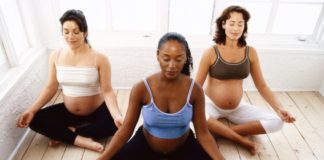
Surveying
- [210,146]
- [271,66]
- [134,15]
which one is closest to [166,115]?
[210,146]

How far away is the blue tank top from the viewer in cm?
129

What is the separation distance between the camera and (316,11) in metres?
2.48

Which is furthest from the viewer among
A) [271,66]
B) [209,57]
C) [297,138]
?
[271,66]

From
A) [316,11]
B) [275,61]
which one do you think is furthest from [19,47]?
[316,11]

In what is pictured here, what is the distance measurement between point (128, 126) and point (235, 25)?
88cm

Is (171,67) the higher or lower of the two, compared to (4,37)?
higher

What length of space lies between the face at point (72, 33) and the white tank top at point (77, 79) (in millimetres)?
165

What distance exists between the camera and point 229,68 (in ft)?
5.74

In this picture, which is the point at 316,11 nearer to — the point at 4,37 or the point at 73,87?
the point at 73,87

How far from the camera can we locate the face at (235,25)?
1.64m

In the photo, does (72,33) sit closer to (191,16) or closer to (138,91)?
(138,91)

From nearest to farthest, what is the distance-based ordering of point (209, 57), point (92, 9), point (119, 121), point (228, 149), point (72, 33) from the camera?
point (72, 33)
point (119, 121)
point (209, 57)
point (228, 149)
point (92, 9)

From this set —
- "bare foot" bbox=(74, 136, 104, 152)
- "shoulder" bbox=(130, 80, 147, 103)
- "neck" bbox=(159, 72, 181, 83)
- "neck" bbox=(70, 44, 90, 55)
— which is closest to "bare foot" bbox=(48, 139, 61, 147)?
"bare foot" bbox=(74, 136, 104, 152)

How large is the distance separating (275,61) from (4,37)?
7.00ft
